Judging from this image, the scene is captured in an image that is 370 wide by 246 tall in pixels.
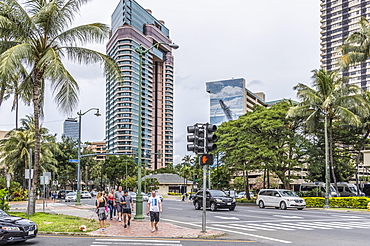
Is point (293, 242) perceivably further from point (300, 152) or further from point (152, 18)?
point (152, 18)

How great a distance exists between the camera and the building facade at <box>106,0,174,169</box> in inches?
5620

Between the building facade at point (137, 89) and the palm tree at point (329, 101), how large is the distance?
87.6 m

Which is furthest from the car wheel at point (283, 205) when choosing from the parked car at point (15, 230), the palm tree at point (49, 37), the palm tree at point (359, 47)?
the parked car at point (15, 230)

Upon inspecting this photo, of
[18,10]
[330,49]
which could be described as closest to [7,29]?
[18,10]

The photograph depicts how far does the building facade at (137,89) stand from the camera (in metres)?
143

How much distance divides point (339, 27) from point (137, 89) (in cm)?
6994

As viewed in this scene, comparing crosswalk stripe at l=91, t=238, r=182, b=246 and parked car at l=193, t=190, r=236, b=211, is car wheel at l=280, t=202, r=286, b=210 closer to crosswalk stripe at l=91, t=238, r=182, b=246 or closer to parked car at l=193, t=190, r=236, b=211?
parked car at l=193, t=190, r=236, b=211

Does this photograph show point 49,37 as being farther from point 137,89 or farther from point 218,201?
point 137,89

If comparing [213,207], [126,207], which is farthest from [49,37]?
[213,207]

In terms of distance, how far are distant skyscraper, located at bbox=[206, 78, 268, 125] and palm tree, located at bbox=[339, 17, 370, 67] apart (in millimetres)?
99038

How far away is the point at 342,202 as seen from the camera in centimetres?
3597

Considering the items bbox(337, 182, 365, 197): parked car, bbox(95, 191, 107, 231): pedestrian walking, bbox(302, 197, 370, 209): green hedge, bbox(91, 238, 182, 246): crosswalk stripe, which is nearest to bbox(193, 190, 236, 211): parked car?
bbox(302, 197, 370, 209): green hedge

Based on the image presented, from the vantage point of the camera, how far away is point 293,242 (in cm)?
1326

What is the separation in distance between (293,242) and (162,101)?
16110 cm
